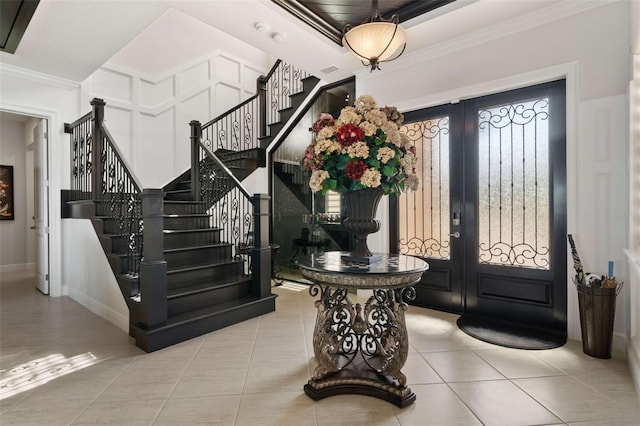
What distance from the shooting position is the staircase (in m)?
2.84

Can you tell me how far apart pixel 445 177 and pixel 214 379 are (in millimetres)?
3128

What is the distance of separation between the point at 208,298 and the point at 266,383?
4.83ft

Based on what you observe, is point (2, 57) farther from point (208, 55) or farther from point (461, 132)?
point (461, 132)

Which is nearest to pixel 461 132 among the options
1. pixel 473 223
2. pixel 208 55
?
pixel 473 223

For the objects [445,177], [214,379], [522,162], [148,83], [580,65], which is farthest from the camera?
[148,83]

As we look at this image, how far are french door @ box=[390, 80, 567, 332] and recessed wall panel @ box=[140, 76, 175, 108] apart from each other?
4231 millimetres

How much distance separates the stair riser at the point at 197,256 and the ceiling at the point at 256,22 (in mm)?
2417

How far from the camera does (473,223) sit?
3.51 metres

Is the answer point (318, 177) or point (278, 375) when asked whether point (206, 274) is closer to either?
point (278, 375)

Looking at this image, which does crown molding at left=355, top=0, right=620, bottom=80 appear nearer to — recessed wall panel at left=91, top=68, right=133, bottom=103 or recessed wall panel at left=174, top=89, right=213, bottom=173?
recessed wall panel at left=174, top=89, right=213, bottom=173

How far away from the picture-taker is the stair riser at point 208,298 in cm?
316

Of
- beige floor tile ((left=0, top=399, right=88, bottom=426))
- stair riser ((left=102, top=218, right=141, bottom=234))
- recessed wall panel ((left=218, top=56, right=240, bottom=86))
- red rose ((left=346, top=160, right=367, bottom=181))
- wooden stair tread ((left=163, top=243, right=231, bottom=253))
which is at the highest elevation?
recessed wall panel ((left=218, top=56, right=240, bottom=86))

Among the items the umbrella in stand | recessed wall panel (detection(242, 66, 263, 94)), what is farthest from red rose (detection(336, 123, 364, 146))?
recessed wall panel (detection(242, 66, 263, 94))

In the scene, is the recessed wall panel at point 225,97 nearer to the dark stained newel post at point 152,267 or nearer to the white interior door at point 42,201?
the white interior door at point 42,201
